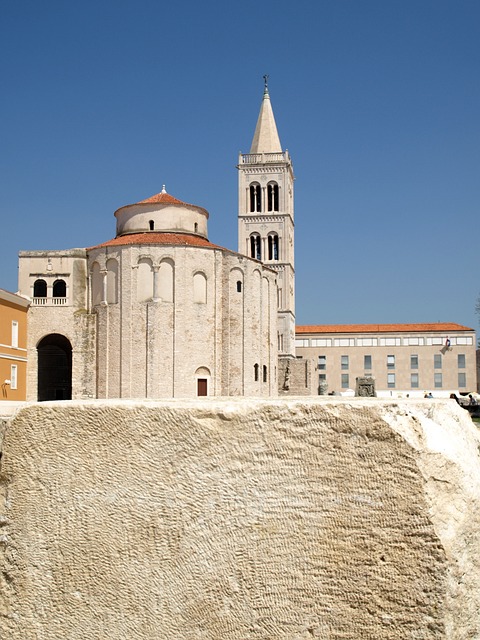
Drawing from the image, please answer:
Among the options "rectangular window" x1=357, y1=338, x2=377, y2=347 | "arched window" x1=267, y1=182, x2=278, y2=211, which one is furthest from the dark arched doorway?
"rectangular window" x1=357, y1=338, x2=377, y2=347

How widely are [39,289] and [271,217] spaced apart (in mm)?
27247

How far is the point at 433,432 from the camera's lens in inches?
119

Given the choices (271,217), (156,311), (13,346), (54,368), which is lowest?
(54,368)

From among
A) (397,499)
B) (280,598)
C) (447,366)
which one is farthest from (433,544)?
(447,366)

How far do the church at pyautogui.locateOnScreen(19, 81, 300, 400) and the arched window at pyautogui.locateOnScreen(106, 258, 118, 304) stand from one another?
48 mm

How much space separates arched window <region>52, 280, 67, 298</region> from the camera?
117 feet

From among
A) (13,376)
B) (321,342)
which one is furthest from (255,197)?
(13,376)

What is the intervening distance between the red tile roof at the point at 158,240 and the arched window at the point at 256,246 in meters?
21.8

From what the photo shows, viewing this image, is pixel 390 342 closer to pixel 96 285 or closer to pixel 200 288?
pixel 200 288

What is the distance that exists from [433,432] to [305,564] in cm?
77

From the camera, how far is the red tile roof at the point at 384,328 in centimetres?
6725

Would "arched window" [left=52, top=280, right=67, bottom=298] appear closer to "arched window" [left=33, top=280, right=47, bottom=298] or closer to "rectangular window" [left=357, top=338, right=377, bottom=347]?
"arched window" [left=33, top=280, right=47, bottom=298]

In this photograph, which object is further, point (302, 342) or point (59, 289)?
point (302, 342)

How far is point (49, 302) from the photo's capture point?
3506 centimetres
